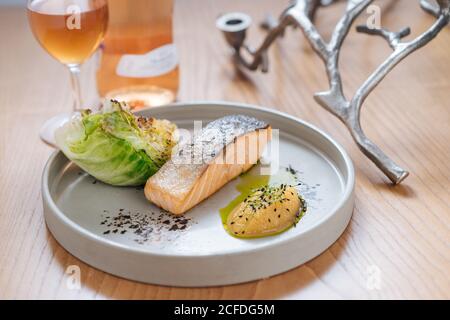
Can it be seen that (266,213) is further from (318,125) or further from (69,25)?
(69,25)

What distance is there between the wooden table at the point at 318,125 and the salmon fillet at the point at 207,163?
7.5 inches

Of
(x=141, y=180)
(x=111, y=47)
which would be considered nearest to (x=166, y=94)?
(x=111, y=47)

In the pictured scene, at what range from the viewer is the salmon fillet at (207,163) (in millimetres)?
1229

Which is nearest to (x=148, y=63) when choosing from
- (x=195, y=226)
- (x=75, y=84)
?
(x=75, y=84)

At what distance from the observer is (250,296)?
106 centimetres

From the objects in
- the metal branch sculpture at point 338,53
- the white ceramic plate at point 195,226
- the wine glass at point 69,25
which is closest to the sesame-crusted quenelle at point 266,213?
the white ceramic plate at point 195,226

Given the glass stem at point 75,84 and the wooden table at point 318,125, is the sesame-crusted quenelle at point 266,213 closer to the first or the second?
the wooden table at point 318,125

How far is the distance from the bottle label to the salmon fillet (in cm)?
39

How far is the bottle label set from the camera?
1.68 meters

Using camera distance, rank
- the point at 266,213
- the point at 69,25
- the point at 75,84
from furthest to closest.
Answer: the point at 75,84
the point at 69,25
the point at 266,213

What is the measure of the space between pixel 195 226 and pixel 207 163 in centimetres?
12

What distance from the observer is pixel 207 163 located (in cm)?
125
